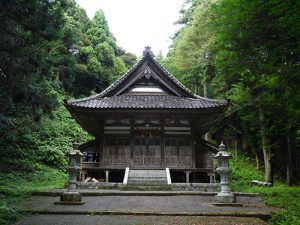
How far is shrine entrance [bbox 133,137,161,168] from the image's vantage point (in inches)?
721

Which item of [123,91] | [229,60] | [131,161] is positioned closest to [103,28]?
[123,91]

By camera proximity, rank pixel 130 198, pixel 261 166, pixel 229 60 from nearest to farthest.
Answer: pixel 229 60
pixel 130 198
pixel 261 166

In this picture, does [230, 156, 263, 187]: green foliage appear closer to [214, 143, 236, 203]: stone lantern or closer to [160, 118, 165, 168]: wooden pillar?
[160, 118, 165, 168]: wooden pillar

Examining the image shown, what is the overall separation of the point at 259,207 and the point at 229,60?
5380mm

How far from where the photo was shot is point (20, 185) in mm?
14977

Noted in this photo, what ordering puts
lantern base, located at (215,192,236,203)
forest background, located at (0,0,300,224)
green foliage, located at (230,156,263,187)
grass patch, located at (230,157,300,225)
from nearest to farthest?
grass patch, located at (230,157,300,225) < forest background, located at (0,0,300,224) < lantern base, located at (215,192,236,203) < green foliage, located at (230,156,263,187)

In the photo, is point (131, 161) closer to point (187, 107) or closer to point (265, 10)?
point (187, 107)

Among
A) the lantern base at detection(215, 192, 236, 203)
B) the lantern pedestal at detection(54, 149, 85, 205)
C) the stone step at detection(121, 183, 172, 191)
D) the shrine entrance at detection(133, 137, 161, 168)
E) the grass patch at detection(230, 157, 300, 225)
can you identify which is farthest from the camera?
the shrine entrance at detection(133, 137, 161, 168)

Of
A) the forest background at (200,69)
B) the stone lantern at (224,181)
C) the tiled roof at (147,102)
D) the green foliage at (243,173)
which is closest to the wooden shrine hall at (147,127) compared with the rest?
the tiled roof at (147,102)

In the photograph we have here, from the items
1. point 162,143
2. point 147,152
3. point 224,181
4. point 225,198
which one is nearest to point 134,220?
point 225,198

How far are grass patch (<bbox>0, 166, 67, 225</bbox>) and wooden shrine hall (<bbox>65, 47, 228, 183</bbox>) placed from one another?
224 centimetres

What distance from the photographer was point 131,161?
18.2 meters

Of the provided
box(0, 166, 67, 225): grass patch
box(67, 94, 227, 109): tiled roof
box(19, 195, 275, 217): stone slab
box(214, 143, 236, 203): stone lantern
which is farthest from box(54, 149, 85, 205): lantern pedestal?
box(67, 94, 227, 109): tiled roof

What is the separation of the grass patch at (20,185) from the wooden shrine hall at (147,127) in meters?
2.24
